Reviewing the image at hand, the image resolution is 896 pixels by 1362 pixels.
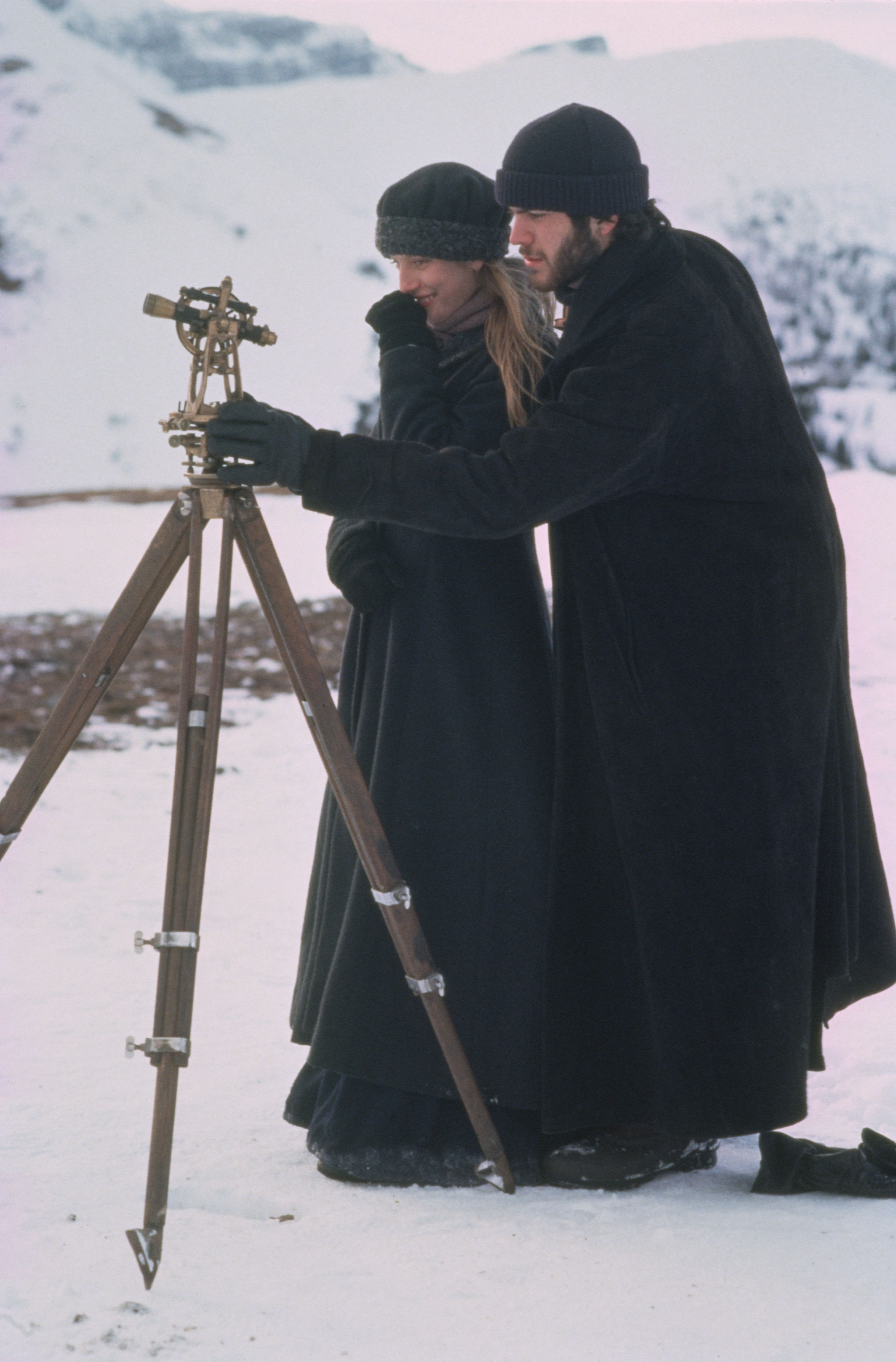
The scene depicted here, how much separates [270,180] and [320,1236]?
9.12 meters

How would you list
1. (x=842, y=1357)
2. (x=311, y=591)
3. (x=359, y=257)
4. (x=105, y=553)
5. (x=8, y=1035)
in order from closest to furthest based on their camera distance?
(x=842, y=1357), (x=8, y=1035), (x=311, y=591), (x=105, y=553), (x=359, y=257)

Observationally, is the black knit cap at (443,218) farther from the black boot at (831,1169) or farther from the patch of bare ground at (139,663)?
the patch of bare ground at (139,663)

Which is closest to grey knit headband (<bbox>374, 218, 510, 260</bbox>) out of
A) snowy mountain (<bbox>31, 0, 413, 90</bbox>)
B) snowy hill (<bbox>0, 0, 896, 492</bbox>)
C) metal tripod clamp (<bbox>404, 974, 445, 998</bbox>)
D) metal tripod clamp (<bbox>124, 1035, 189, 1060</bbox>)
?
metal tripod clamp (<bbox>404, 974, 445, 998</bbox>)

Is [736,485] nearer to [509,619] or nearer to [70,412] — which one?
[509,619]

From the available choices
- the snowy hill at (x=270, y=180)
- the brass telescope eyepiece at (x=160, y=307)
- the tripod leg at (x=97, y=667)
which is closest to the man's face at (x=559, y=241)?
the brass telescope eyepiece at (x=160, y=307)

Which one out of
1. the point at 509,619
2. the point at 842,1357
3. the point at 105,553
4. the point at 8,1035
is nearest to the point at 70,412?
the point at 105,553

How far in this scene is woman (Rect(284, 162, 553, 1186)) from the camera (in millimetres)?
2182

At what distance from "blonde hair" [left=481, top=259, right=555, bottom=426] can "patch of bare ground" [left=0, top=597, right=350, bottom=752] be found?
143 inches

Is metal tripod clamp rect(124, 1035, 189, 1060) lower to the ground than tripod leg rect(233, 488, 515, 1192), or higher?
lower

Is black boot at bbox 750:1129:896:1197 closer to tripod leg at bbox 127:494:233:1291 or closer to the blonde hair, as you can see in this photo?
tripod leg at bbox 127:494:233:1291

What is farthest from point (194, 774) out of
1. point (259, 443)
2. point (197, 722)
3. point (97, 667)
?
point (259, 443)

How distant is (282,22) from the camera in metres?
9.95

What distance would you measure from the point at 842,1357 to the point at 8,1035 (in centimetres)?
185

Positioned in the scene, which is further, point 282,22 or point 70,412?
point 282,22
